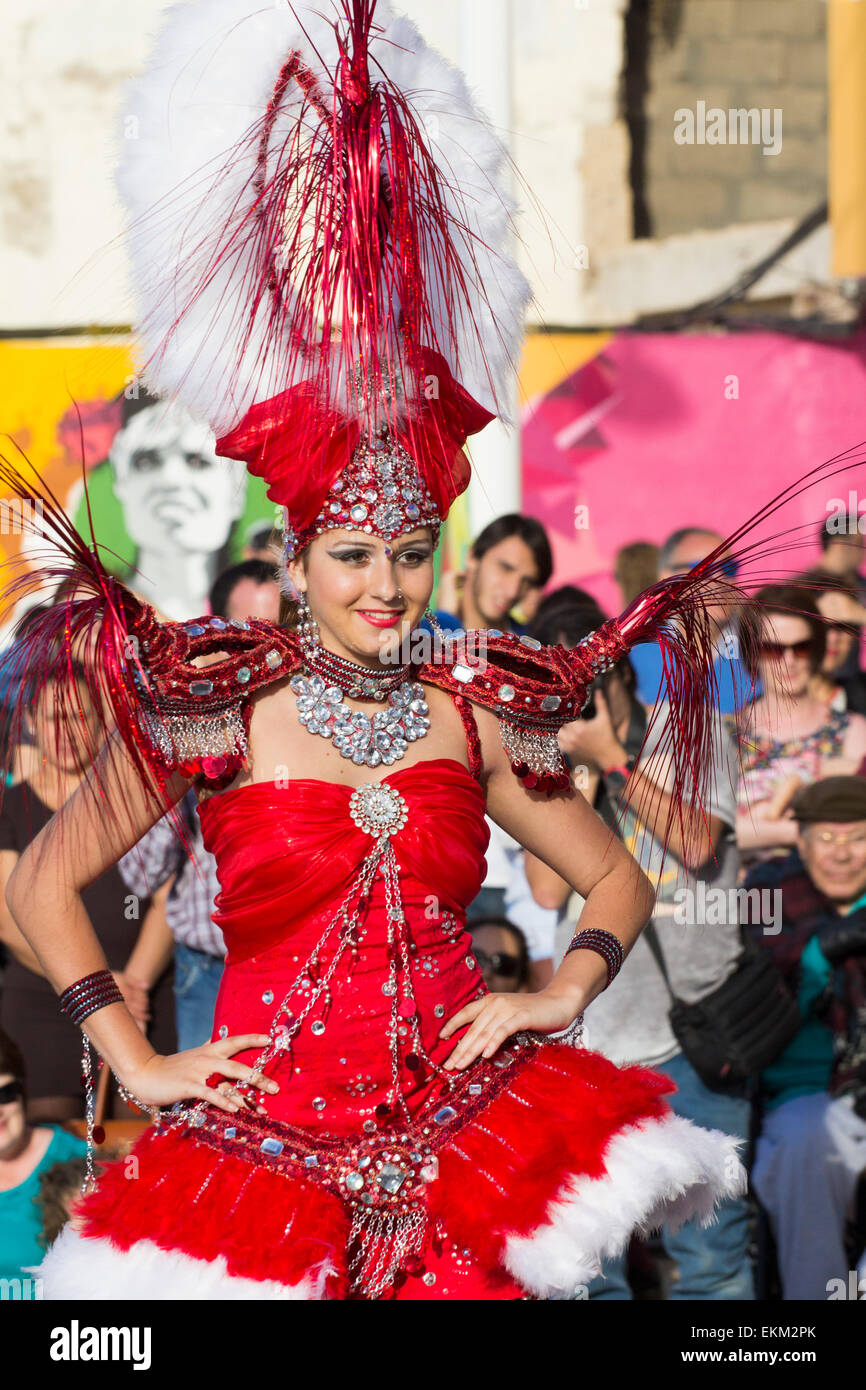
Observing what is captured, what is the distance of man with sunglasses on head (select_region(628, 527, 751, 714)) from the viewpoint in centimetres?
293

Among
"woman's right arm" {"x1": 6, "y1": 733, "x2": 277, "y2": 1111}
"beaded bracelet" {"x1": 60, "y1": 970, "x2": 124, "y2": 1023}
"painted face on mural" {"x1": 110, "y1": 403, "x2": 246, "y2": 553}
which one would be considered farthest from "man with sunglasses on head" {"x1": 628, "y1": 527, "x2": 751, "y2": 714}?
"painted face on mural" {"x1": 110, "y1": 403, "x2": 246, "y2": 553}

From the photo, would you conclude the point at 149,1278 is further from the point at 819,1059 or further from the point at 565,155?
the point at 565,155

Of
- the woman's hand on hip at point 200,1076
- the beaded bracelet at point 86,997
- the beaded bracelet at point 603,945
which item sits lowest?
the woman's hand on hip at point 200,1076

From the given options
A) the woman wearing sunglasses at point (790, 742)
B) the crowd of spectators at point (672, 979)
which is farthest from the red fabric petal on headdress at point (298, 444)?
the woman wearing sunglasses at point (790, 742)

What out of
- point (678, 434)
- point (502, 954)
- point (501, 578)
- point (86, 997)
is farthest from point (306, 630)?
point (678, 434)

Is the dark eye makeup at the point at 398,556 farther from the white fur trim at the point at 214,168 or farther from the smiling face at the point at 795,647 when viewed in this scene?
the smiling face at the point at 795,647

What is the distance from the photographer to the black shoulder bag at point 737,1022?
4430mm

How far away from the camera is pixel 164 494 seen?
7.95m

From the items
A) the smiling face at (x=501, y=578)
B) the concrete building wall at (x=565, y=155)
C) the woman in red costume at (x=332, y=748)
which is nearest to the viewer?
the woman in red costume at (x=332, y=748)

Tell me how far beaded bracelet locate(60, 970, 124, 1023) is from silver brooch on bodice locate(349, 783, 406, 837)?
50 cm

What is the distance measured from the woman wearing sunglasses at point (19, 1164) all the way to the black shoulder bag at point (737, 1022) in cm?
181

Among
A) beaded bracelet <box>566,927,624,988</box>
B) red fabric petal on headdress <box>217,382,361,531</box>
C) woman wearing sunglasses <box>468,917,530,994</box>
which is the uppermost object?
red fabric petal on headdress <box>217,382,361,531</box>

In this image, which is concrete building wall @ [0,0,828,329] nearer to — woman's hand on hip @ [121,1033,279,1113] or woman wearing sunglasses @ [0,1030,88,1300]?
woman wearing sunglasses @ [0,1030,88,1300]

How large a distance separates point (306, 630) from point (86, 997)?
747 millimetres
